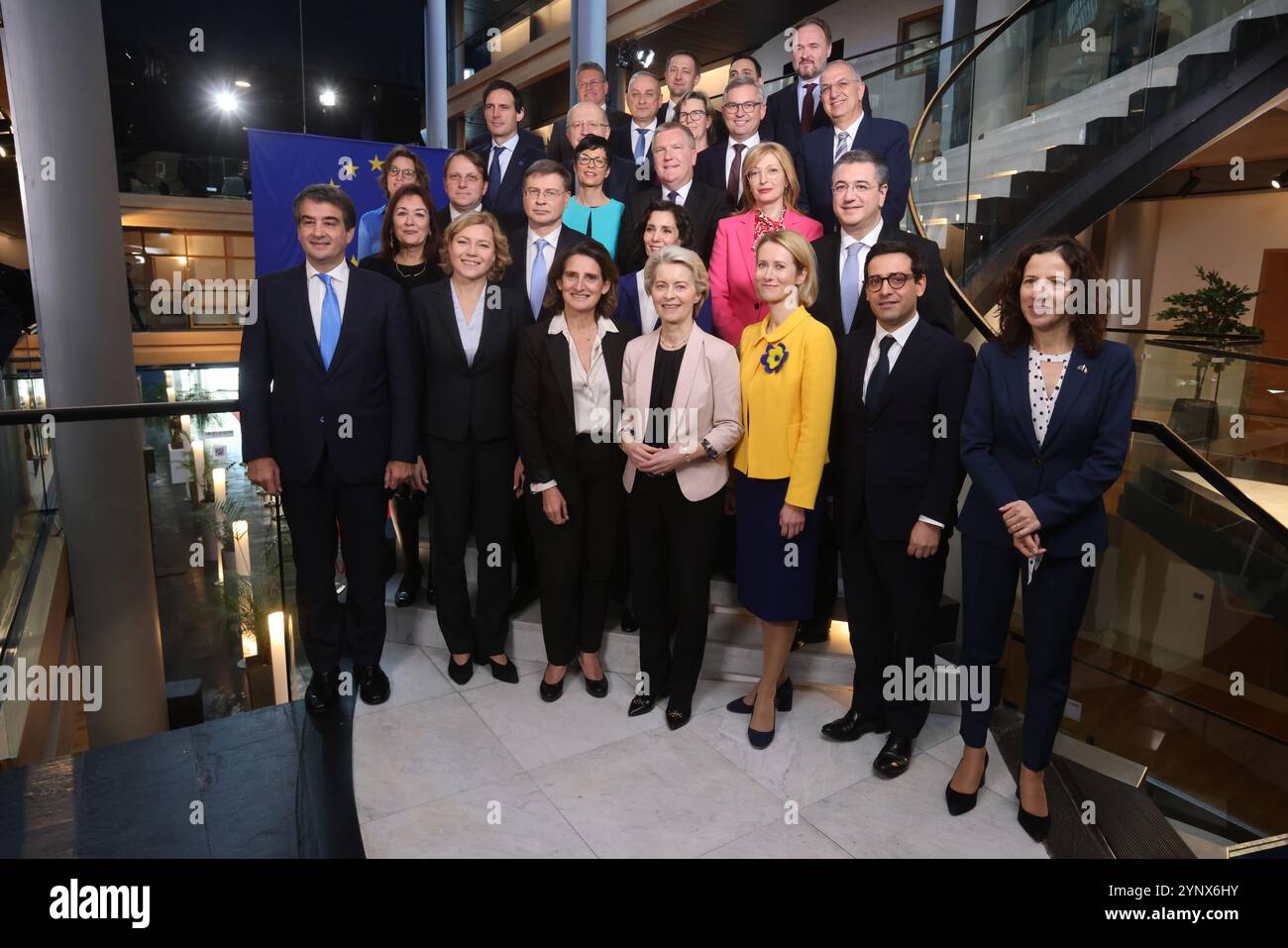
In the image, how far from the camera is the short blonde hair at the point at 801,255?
2826 millimetres

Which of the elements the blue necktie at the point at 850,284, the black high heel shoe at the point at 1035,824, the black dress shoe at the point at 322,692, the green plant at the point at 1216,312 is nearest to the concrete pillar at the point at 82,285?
the black dress shoe at the point at 322,692

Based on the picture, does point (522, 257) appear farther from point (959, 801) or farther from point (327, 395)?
point (959, 801)

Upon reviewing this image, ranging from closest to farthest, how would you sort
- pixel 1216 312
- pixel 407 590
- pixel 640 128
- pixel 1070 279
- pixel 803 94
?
pixel 1070 279 < pixel 407 590 < pixel 803 94 < pixel 640 128 < pixel 1216 312

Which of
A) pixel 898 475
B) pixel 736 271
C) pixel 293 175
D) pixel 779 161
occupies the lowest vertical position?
pixel 898 475

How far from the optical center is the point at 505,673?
354cm

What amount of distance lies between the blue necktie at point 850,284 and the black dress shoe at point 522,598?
1858 millimetres

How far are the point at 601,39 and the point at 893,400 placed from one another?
719 centimetres

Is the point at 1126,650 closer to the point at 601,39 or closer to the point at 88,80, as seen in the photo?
the point at 88,80

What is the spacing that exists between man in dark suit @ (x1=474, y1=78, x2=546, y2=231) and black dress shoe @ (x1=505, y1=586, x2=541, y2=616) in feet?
6.42

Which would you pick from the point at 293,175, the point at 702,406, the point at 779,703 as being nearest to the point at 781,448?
the point at 702,406

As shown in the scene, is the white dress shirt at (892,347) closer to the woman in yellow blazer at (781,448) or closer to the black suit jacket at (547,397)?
the woman in yellow blazer at (781,448)

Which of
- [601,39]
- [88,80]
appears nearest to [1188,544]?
[88,80]

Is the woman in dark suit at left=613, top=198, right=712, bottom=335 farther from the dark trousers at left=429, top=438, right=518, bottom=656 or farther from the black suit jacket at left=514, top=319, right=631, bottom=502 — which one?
the dark trousers at left=429, top=438, right=518, bottom=656

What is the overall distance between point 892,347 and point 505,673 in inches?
81.1
